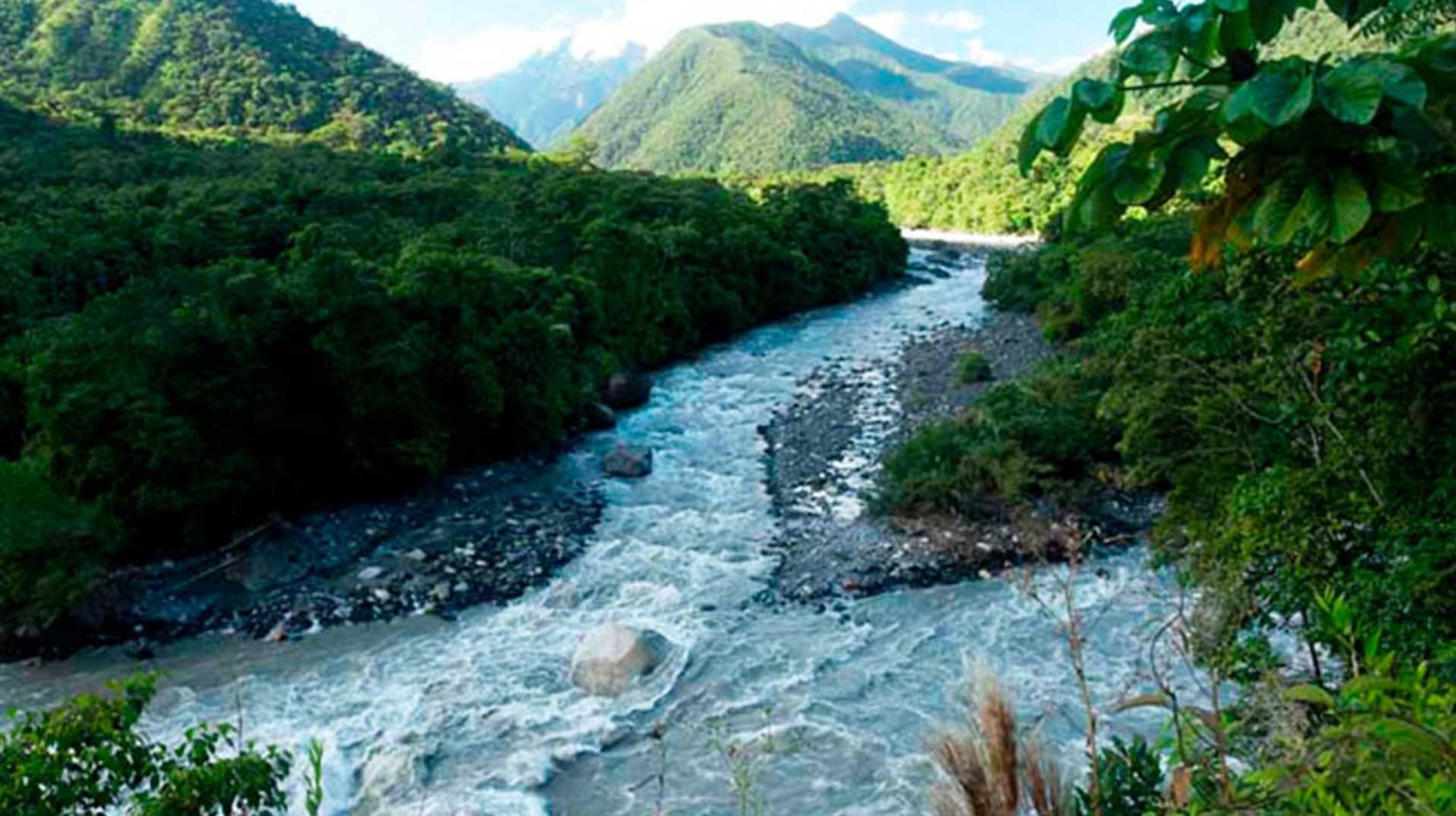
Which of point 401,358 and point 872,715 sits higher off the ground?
point 401,358

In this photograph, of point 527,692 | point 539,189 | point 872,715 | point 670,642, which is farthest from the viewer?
point 539,189

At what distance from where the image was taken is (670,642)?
35.2ft

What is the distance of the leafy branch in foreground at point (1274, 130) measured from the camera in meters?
1.54

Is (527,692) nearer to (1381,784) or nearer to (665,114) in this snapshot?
(1381,784)

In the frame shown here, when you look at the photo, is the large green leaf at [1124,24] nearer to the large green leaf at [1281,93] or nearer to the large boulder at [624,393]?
the large green leaf at [1281,93]

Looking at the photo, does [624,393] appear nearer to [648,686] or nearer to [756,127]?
[648,686]

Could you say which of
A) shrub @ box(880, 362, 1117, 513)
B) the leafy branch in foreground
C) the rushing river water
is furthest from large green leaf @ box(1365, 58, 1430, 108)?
shrub @ box(880, 362, 1117, 513)

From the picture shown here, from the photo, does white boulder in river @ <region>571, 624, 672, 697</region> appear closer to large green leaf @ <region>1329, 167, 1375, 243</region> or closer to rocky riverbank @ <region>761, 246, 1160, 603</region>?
rocky riverbank @ <region>761, 246, 1160, 603</region>

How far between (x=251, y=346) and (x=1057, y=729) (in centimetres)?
1176

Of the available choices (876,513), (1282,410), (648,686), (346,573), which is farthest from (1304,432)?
(346,573)

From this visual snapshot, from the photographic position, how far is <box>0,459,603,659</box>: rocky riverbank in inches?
444

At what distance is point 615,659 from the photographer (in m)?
10.0

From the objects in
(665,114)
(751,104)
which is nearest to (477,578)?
(751,104)

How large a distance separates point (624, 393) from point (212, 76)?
149 feet
